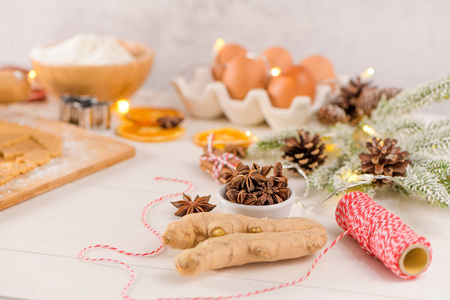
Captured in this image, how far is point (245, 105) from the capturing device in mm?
1367

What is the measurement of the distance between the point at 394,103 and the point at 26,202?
77 centimetres

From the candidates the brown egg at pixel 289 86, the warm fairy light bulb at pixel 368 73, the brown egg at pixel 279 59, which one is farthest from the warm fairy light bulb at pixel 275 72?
the warm fairy light bulb at pixel 368 73

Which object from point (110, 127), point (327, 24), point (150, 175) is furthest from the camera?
point (327, 24)

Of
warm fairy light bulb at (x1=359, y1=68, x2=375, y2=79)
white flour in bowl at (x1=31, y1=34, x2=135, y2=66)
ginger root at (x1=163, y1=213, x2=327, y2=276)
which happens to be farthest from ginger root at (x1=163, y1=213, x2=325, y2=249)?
white flour in bowl at (x1=31, y1=34, x2=135, y2=66)

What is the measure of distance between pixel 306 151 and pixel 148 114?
1.74 feet

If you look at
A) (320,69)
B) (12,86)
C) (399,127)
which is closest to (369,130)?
(399,127)

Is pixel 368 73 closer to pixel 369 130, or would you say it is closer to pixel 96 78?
pixel 369 130

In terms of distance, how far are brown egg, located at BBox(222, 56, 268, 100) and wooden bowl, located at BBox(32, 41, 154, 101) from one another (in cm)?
26

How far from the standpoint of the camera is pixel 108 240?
0.81m

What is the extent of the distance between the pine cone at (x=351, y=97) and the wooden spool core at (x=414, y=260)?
27.9 inches

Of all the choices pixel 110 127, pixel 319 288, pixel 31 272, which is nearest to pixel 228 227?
pixel 319 288

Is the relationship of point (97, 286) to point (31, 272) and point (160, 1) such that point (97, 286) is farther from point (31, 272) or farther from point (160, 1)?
point (160, 1)

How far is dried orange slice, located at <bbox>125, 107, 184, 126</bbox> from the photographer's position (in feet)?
4.51

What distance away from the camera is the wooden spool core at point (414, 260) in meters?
0.70
